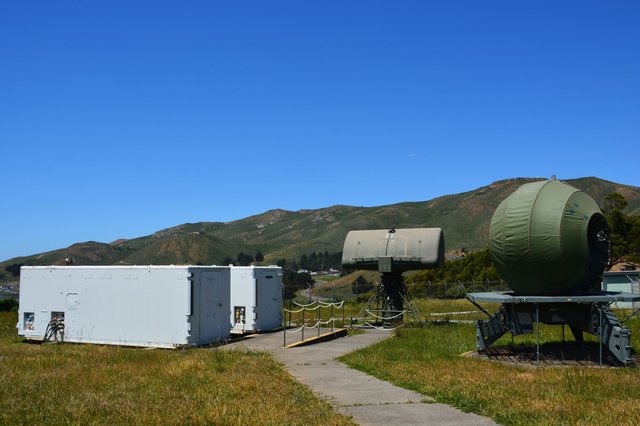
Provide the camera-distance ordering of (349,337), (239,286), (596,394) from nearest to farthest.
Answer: (596,394) → (349,337) → (239,286)

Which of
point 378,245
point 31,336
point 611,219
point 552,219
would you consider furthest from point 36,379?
point 611,219

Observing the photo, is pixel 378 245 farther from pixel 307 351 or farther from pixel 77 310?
pixel 77 310

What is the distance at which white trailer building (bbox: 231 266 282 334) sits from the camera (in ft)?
80.5

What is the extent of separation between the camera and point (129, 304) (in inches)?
834

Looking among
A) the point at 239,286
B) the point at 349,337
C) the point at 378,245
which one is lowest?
the point at 349,337

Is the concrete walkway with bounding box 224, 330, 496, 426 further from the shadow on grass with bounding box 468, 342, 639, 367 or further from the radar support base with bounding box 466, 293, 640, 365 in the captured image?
the radar support base with bounding box 466, 293, 640, 365

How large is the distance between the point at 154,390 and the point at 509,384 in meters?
7.51

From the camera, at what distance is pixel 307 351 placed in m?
19.2

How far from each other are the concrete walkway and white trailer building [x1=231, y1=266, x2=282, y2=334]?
4.39 m

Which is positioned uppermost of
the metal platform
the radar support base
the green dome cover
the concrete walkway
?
the green dome cover

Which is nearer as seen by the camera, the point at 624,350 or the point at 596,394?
the point at 596,394

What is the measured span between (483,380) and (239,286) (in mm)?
13657

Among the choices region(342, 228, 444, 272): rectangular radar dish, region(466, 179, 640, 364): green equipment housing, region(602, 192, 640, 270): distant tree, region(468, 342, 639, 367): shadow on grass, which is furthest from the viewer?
region(602, 192, 640, 270): distant tree

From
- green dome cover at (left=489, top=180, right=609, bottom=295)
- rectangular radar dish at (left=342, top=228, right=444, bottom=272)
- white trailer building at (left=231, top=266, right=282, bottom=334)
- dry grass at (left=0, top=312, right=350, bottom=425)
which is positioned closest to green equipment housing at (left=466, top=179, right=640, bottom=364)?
green dome cover at (left=489, top=180, right=609, bottom=295)
